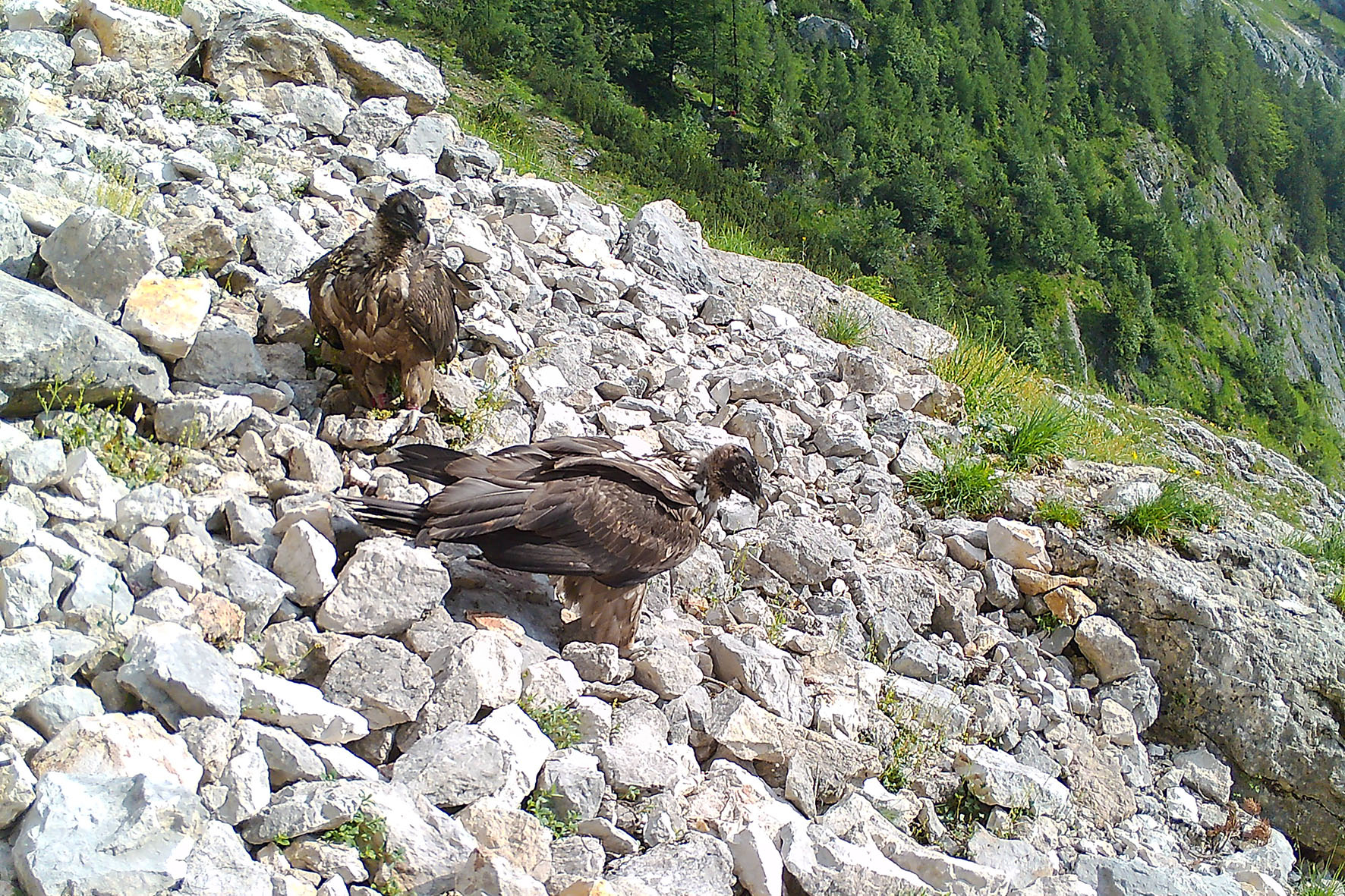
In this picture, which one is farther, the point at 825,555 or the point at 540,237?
the point at 540,237

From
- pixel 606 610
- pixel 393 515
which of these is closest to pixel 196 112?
pixel 393 515

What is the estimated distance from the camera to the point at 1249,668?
604 centimetres

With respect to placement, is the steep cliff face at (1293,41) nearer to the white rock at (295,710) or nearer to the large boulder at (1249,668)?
the large boulder at (1249,668)

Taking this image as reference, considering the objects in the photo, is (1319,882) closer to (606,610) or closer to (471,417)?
(606,610)

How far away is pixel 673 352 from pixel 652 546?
3.08 m

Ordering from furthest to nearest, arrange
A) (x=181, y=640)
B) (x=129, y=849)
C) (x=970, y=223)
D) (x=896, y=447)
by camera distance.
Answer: (x=970, y=223), (x=896, y=447), (x=181, y=640), (x=129, y=849)

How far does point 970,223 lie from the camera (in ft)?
195

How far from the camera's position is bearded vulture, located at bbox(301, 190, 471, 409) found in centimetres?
508

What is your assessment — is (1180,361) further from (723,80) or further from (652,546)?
(652,546)

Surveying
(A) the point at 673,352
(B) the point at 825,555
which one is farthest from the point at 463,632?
(A) the point at 673,352

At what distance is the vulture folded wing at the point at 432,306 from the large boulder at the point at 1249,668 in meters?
4.17

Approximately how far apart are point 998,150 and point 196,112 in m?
73.4

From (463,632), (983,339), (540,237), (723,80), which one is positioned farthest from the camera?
(723,80)

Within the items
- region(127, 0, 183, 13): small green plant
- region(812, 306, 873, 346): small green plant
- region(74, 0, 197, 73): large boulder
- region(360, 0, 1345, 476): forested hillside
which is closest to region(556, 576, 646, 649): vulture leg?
region(812, 306, 873, 346): small green plant
